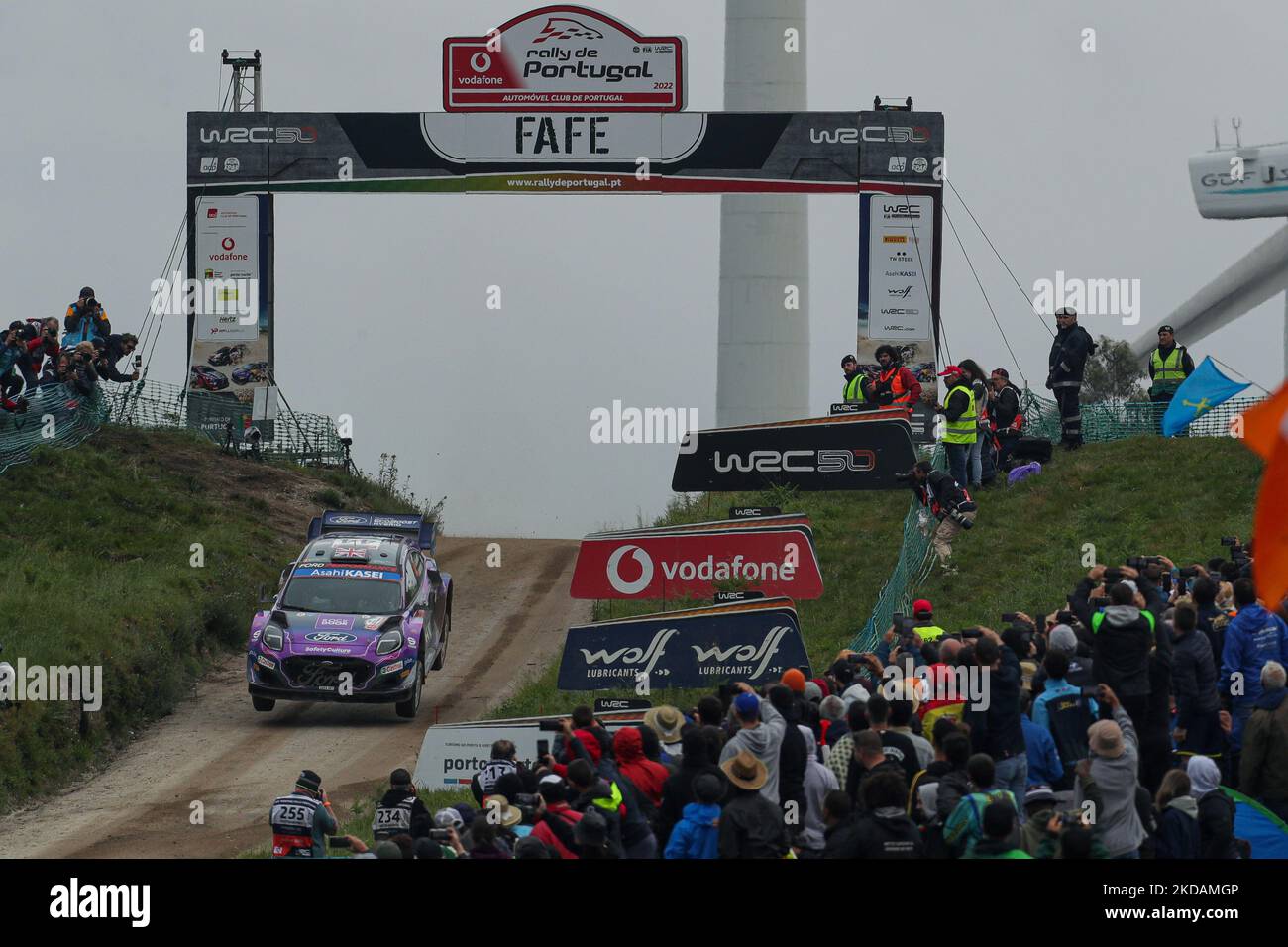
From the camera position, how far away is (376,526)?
24734mm

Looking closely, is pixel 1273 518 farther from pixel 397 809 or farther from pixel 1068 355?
pixel 1068 355

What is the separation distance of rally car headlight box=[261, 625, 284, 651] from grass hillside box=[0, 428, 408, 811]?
90.9 inches

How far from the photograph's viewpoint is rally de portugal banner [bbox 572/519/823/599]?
62.1 ft

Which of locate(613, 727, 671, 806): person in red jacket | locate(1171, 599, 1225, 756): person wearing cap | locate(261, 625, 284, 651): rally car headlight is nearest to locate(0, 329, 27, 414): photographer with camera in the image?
locate(261, 625, 284, 651): rally car headlight

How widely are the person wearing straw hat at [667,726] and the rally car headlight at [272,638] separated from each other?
9610mm

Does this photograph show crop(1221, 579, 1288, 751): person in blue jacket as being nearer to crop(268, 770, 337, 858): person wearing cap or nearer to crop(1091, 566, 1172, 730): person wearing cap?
crop(1091, 566, 1172, 730): person wearing cap

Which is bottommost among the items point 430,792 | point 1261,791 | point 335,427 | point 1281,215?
point 430,792

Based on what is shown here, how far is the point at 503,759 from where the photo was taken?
45.7 feet

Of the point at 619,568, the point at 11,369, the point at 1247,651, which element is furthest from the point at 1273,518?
the point at 11,369

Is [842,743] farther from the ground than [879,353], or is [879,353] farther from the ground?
[879,353]

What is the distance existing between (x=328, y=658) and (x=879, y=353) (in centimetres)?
1095
